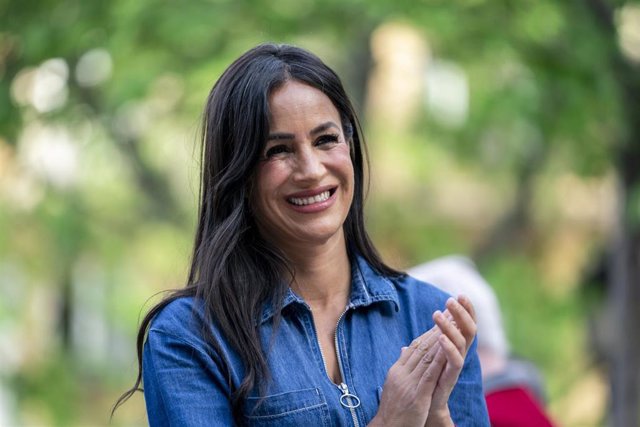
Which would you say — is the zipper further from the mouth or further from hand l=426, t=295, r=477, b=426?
the mouth

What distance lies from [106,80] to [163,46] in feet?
1.21

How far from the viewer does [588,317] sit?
10.9 m

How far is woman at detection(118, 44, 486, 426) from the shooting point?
268 cm

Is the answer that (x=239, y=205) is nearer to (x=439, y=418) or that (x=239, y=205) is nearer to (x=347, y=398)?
(x=347, y=398)

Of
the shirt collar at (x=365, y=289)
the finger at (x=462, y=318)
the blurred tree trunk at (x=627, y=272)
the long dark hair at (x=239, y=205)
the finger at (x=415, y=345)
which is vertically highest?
the long dark hair at (x=239, y=205)

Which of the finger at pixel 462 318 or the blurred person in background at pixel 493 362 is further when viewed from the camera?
the blurred person in background at pixel 493 362

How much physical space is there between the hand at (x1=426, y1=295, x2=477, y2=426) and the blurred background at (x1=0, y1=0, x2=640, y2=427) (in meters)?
0.85

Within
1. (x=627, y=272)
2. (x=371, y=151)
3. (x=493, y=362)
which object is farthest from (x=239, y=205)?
(x=371, y=151)

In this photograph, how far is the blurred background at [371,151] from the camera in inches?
251

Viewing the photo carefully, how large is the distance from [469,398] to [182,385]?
0.64 meters

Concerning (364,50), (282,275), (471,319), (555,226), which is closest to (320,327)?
(282,275)

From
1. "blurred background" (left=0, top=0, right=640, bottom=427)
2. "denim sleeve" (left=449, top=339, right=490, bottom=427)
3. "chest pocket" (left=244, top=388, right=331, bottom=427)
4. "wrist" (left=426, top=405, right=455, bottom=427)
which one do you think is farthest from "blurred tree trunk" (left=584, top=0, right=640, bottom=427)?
"chest pocket" (left=244, top=388, right=331, bottom=427)

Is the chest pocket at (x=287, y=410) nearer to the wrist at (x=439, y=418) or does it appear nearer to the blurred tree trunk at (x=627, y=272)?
the wrist at (x=439, y=418)

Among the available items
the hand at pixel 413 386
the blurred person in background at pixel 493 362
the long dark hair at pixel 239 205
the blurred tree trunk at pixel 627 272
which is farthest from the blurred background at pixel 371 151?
the hand at pixel 413 386
